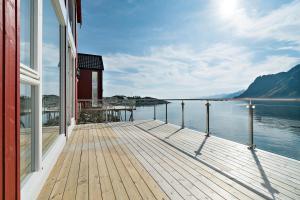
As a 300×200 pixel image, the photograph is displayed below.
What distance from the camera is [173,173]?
2.21 metres

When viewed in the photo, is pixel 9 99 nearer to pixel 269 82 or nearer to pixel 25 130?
pixel 25 130

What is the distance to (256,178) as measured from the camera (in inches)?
→ 79.0

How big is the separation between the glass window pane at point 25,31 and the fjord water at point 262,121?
3.13 m

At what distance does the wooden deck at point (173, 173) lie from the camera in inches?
68.7

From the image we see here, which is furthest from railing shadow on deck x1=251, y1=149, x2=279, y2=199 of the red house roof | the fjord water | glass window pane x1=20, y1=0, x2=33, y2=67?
the red house roof

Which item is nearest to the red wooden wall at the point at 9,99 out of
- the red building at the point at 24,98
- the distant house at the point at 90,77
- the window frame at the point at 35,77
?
the red building at the point at 24,98

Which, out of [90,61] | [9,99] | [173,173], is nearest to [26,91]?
[9,99]

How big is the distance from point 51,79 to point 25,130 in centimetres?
143

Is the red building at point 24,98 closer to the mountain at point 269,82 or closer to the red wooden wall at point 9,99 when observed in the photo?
the red wooden wall at point 9,99

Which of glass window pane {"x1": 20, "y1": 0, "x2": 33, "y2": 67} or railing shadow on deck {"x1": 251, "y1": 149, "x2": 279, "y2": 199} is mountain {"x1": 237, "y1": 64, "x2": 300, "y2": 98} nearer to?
railing shadow on deck {"x1": 251, "y1": 149, "x2": 279, "y2": 199}

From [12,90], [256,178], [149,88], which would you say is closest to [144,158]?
[256,178]

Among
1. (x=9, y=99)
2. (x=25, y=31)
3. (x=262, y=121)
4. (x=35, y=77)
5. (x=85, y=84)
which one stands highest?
(x=85, y=84)

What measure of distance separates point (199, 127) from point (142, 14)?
6746 mm

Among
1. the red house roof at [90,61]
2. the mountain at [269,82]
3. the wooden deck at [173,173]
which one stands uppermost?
the mountain at [269,82]
